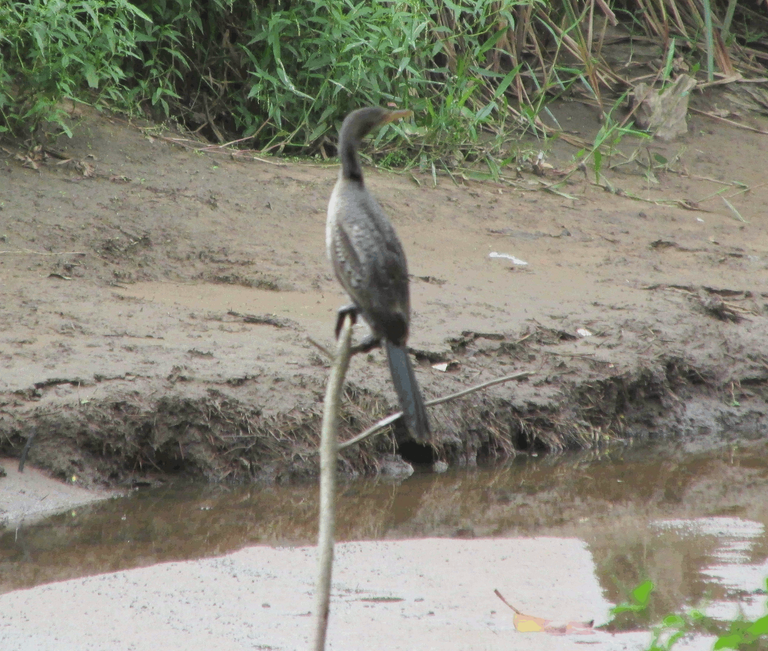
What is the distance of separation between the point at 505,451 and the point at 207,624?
2.11 meters

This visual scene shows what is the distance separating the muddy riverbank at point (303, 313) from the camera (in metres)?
4.23

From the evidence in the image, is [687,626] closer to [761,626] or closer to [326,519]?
[761,626]

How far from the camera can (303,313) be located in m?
5.21

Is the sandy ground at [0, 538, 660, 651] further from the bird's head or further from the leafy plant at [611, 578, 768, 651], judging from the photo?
the bird's head

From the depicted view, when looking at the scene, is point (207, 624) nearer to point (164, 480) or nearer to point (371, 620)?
point (371, 620)

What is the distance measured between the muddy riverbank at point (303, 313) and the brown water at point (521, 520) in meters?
0.17

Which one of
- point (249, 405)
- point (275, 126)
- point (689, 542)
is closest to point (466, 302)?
point (249, 405)

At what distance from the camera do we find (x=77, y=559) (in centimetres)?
351

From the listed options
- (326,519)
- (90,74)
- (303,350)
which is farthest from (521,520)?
(90,74)

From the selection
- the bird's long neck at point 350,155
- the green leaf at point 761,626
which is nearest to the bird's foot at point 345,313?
the bird's long neck at point 350,155

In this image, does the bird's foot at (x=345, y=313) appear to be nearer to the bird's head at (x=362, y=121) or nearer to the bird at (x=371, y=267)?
the bird at (x=371, y=267)

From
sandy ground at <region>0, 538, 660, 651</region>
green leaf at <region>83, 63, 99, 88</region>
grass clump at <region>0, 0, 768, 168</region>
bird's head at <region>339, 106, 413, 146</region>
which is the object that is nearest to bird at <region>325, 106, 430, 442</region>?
bird's head at <region>339, 106, 413, 146</region>

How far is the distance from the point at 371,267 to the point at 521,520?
1.77 metres

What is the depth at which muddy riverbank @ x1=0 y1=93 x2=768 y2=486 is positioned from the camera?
13.9 feet
